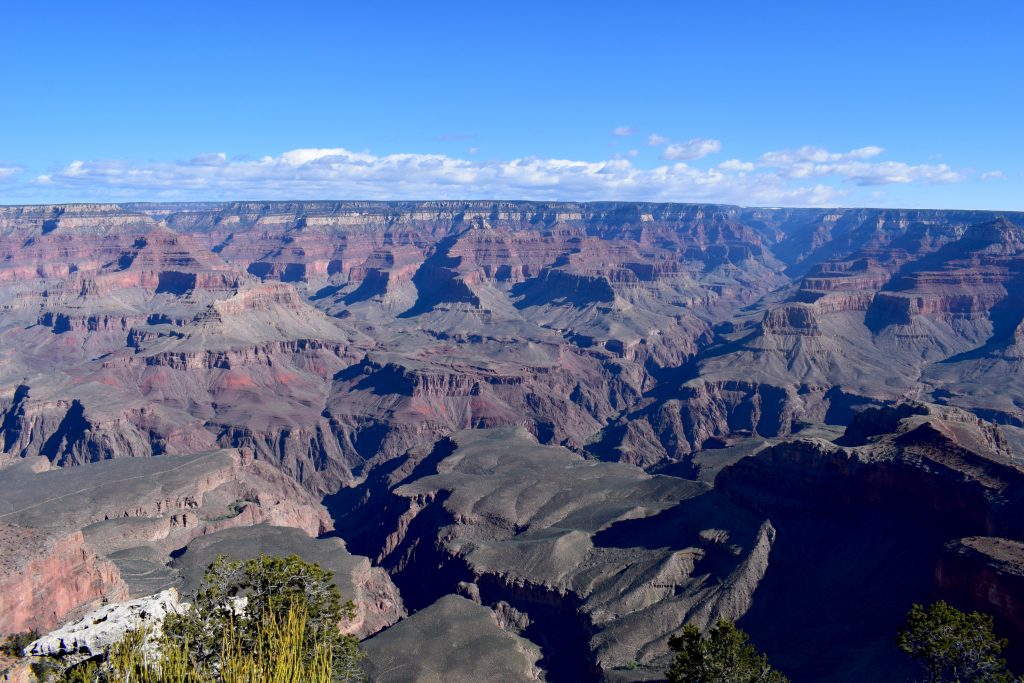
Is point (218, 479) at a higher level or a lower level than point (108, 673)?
lower

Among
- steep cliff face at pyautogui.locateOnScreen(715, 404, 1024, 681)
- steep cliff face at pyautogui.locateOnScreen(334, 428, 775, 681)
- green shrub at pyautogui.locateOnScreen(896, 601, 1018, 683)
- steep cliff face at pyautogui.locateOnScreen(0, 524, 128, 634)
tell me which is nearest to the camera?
green shrub at pyautogui.locateOnScreen(896, 601, 1018, 683)

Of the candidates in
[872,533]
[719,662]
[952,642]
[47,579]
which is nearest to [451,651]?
[719,662]

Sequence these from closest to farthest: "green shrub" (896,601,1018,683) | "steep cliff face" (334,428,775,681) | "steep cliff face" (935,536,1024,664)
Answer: "green shrub" (896,601,1018,683) → "steep cliff face" (935,536,1024,664) → "steep cliff face" (334,428,775,681)

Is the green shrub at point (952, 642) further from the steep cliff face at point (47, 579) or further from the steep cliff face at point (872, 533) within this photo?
the steep cliff face at point (47, 579)

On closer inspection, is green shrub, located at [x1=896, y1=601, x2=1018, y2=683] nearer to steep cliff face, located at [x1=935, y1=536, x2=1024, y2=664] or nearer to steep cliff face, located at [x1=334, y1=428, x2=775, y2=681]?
steep cliff face, located at [x1=935, y1=536, x2=1024, y2=664]

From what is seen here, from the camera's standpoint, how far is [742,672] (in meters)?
41.7

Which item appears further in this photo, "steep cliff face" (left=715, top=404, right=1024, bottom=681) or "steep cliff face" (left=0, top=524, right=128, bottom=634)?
"steep cliff face" (left=0, top=524, right=128, bottom=634)

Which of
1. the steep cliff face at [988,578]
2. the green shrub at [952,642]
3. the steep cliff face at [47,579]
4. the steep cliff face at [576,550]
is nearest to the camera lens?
the green shrub at [952,642]

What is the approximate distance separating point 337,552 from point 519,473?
28.5 metres

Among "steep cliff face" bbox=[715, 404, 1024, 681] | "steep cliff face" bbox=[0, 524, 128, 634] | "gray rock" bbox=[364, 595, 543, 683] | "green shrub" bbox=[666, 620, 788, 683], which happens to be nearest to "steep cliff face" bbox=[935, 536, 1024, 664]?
"steep cliff face" bbox=[715, 404, 1024, 681]

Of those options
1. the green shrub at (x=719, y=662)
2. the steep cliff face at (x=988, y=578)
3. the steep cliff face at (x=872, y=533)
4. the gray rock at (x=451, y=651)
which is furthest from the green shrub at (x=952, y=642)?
the gray rock at (x=451, y=651)

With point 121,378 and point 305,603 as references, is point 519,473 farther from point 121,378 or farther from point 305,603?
point 121,378

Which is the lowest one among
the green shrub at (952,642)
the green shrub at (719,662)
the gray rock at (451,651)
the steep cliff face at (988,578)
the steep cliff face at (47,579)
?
the gray rock at (451,651)

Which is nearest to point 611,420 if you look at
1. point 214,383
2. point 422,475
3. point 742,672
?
point 422,475
